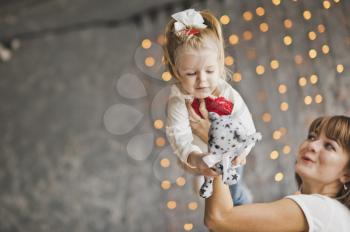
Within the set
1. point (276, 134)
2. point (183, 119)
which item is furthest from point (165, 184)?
point (276, 134)

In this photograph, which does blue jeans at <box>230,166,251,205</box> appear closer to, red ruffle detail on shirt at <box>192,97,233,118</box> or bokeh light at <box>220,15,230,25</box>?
red ruffle detail on shirt at <box>192,97,233,118</box>

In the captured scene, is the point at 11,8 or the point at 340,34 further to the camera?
the point at 340,34

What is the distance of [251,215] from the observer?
920 millimetres

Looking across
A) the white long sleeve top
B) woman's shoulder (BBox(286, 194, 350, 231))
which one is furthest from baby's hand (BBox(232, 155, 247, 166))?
woman's shoulder (BBox(286, 194, 350, 231))

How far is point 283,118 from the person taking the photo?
38.9 inches

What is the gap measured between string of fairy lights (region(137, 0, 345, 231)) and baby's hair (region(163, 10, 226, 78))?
0.02 metres

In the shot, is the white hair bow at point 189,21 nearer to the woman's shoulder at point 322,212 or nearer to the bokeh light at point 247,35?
the bokeh light at point 247,35

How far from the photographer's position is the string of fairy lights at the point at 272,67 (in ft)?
2.98

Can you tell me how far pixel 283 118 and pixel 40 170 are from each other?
0.45 metres

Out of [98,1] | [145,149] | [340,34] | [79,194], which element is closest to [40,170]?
[79,194]

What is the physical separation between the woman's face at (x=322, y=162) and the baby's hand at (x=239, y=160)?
5.3 inches

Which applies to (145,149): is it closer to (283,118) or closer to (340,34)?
(283,118)

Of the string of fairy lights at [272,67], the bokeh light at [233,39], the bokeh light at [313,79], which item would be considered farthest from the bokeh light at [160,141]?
the bokeh light at [313,79]

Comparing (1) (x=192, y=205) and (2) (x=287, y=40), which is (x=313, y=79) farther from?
(1) (x=192, y=205)
